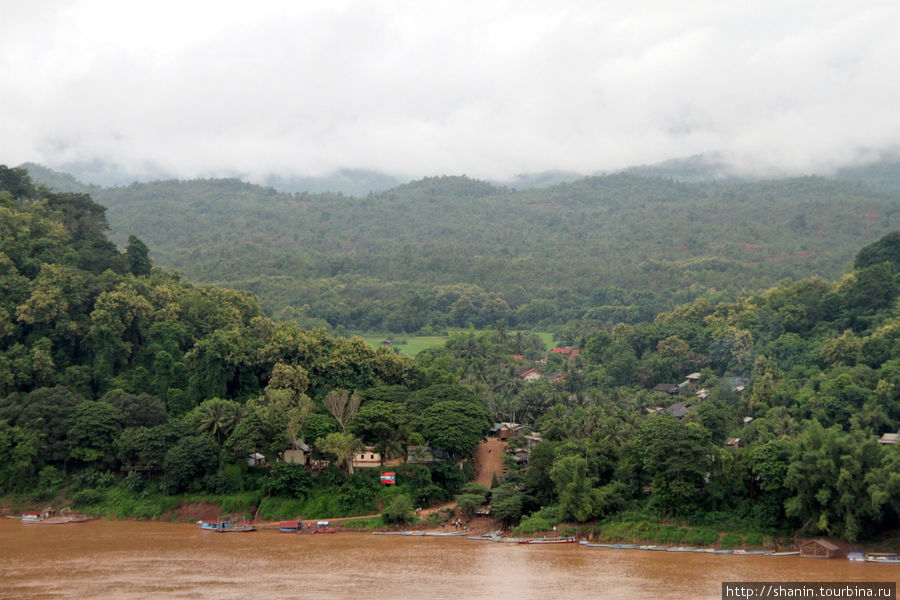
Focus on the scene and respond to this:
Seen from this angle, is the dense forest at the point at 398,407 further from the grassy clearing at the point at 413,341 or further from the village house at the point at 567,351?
the grassy clearing at the point at 413,341

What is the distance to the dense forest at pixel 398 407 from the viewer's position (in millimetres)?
33438

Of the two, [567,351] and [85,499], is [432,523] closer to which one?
[85,499]

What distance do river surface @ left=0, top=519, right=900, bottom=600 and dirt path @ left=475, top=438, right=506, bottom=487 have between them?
241 inches

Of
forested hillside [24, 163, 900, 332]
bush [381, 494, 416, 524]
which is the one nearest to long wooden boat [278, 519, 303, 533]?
bush [381, 494, 416, 524]

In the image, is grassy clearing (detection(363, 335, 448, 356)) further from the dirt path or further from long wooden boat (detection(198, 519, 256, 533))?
long wooden boat (detection(198, 519, 256, 533))

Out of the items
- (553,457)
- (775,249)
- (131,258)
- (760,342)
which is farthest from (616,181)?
(553,457)

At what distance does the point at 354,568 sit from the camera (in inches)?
1197

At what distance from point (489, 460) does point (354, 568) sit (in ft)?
40.8

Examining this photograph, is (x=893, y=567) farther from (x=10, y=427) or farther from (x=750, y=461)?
(x=10, y=427)

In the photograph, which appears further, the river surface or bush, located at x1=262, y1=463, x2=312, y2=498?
bush, located at x1=262, y1=463, x2=312, y2=498

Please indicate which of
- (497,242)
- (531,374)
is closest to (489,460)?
(531,374)

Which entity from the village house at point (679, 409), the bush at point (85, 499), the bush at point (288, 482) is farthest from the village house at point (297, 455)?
the village house at point (679, 409)

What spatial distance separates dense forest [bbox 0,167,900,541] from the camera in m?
33.4

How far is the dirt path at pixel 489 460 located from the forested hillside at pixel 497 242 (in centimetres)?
3523
